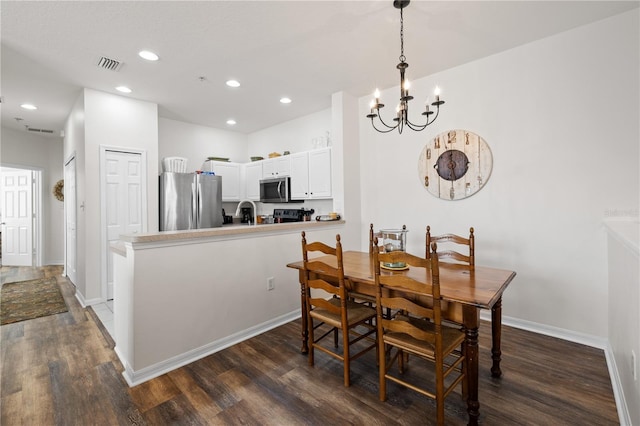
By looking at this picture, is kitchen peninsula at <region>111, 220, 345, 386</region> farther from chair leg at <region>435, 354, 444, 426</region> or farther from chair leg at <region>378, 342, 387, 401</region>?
chair leg at <region>435, 354, 444, 426</region>

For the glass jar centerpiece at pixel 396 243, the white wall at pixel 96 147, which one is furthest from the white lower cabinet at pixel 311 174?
the white wall at pixel 96 147

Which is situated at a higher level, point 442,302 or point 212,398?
point 442,302

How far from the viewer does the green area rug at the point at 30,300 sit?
11.3ft

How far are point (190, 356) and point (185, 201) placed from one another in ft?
8.21

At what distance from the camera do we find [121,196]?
3.92 meters

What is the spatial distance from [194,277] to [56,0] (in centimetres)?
222

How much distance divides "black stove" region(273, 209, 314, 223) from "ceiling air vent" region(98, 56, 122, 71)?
288 cm

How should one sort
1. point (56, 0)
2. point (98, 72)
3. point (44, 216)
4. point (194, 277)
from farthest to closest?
point (44, 216) → point (98, 72) → point (194, 277) → point (56, 0)

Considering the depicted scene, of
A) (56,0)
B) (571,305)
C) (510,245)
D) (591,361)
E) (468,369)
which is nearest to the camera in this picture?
(468,369)

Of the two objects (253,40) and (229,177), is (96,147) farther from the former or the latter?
(253,40)

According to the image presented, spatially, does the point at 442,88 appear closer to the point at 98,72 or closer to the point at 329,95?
the point at 329,95

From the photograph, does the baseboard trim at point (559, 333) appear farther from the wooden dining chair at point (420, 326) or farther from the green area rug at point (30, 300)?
the green area rug at point (30, 300)

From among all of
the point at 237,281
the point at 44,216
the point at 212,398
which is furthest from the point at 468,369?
the point at 44,216

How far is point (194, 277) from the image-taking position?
2.40 m
